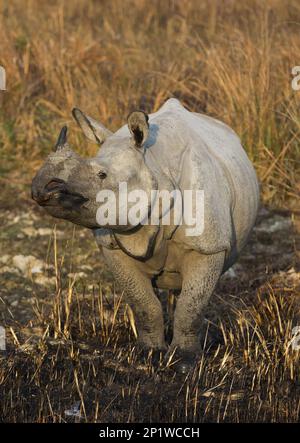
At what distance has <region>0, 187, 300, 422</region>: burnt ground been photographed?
5250 millimetres

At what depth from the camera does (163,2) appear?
1301 cm

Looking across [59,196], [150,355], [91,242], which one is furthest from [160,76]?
[59,196]

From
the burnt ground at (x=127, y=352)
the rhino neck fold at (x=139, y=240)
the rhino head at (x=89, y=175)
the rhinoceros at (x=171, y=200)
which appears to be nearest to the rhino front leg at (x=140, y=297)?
the rhinoceros at (x=171, y=200)

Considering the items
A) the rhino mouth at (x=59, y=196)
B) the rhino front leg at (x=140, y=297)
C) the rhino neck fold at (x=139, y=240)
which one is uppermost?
the rhino mouth at (x=59, y=196)

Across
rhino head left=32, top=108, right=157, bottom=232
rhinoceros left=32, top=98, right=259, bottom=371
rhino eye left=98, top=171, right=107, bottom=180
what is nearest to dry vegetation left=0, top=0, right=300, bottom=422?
rhinoceros left=32, top=98, right=259, bottom=371

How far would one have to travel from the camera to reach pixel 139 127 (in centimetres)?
506

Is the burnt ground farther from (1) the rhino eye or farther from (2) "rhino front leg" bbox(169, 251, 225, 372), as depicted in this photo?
(1) the rhino eye

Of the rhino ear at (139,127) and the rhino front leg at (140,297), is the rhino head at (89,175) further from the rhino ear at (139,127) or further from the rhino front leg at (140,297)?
the rhino front leg at (140,297)

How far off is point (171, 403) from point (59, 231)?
3.38 meters

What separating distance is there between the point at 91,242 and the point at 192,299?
2832 millimetres

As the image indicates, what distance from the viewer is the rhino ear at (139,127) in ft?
16.5

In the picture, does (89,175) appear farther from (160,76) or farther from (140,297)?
(160,76)

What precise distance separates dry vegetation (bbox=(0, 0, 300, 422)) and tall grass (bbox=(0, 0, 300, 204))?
0.06 ft

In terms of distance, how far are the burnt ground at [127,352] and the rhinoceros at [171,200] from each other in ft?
0.87
